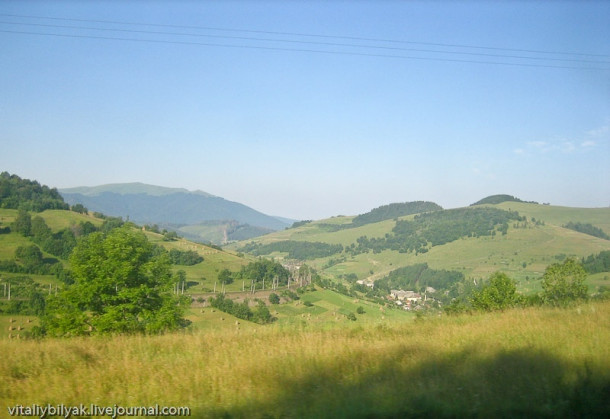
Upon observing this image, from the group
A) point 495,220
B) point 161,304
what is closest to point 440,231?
point 495,220

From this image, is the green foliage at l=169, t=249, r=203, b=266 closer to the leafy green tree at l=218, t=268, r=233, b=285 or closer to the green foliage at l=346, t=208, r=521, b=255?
the leafy green tree at l=218, t=268, r=233, b=285

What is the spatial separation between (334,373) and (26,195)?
413ft

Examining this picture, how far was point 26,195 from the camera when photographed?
4227 inches

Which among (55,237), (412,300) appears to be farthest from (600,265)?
(55,237)

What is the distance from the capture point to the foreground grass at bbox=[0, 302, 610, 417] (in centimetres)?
486

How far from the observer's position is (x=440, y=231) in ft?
522

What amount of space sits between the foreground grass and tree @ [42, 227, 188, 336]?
9.12 m

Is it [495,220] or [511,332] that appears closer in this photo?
[511,332]

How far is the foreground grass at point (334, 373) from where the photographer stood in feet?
16.0

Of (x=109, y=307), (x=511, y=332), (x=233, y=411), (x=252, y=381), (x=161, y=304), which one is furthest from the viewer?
(x=161, y=304)

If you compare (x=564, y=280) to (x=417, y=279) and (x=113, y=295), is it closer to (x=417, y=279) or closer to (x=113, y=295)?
(x=113, y=295)

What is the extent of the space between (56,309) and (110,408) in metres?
14.7

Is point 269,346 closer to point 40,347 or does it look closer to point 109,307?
point 40,347

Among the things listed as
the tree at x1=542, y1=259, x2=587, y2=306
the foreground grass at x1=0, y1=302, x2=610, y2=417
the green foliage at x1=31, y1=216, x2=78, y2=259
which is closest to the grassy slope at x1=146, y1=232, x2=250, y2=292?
the green foliage at x1=31, y1=216, x2=78, y2=259
